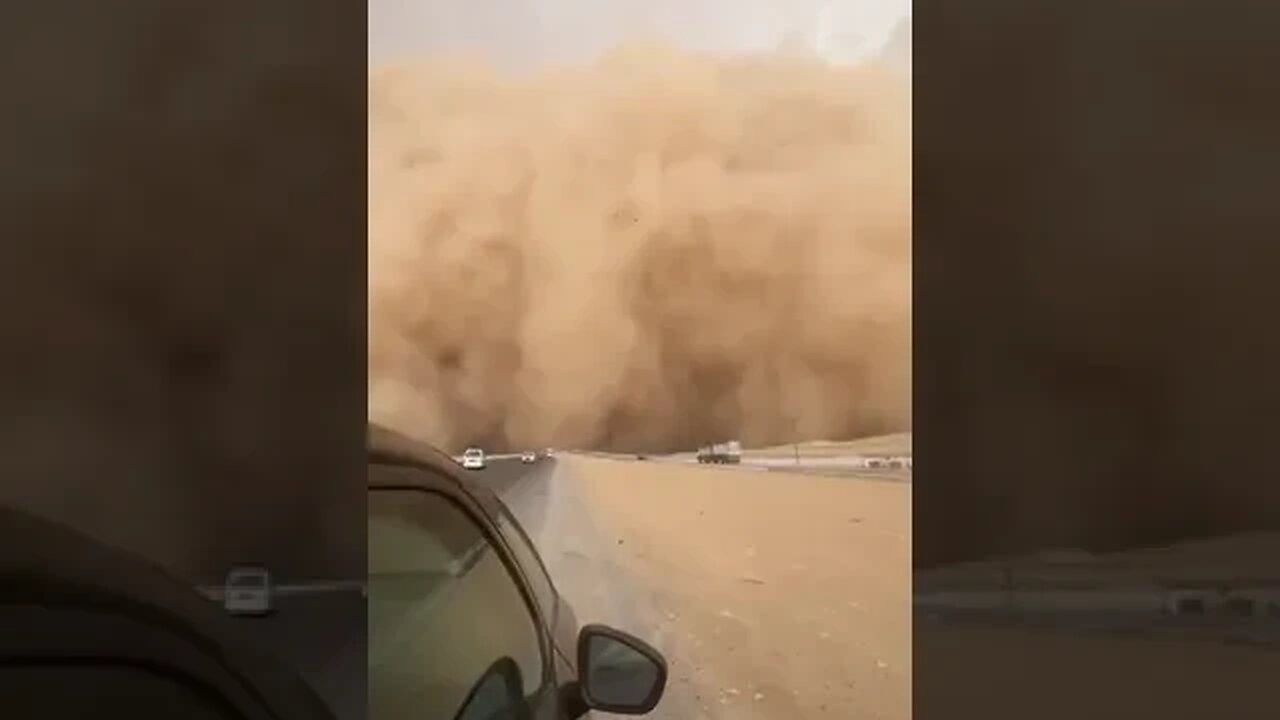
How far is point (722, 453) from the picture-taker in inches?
69.2

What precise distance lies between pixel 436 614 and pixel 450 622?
0.02 metres

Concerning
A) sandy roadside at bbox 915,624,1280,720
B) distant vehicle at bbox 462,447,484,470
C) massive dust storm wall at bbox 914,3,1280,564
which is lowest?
sandy roadside at bbox 915,624,1280,720

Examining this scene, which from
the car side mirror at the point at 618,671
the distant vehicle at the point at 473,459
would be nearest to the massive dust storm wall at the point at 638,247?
the distant vehicle at the point at 473,459

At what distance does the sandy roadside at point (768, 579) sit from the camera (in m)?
1.76

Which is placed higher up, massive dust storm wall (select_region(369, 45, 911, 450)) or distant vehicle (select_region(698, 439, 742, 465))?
massive dust storm wall (select_region(369, 45, 911, 450))

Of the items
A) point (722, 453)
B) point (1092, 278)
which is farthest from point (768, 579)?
point (1092, 278)

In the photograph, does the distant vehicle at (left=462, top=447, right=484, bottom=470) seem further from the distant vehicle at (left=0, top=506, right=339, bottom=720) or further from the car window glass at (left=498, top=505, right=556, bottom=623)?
the distant vehicle at (left=0, top=506, right=339, bottom=720)

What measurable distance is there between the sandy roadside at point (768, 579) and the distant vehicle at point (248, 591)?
0.45 m

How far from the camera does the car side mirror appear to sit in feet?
5.81

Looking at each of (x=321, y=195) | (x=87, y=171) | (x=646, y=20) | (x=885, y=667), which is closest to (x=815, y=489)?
(x=885, y=667)

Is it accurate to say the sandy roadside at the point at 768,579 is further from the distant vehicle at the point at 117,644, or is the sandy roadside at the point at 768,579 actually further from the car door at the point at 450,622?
the distant vehicle at the point at 117,644

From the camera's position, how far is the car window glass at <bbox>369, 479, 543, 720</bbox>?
1758mm

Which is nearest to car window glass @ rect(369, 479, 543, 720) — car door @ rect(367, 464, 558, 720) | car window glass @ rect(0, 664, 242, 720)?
car door @ rect(367, 464, 558, 720)

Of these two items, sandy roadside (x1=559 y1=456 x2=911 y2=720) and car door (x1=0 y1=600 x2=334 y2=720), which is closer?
car door (x1=0 y1=600 x2=334 y2=720)
